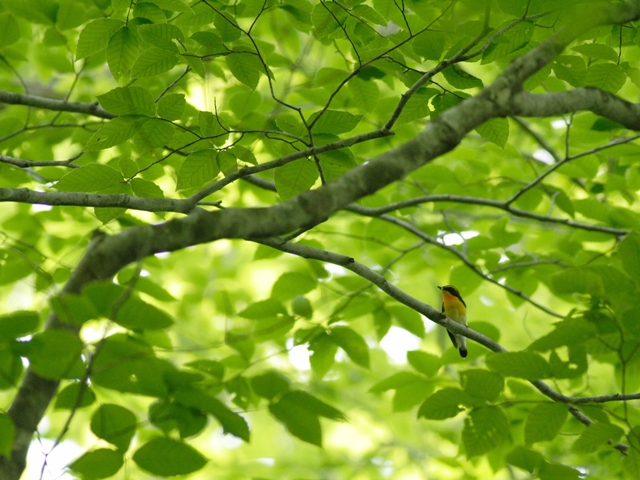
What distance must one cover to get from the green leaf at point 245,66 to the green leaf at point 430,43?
73 centimetres

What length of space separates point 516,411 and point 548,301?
6.82m

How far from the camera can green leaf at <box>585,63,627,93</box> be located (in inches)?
108

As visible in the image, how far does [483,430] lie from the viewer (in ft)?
8.48

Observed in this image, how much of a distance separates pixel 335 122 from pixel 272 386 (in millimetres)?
1212

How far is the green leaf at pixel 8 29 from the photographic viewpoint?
11.7ft

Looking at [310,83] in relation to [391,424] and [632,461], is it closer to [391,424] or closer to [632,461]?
[632,461]

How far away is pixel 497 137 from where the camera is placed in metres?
2.72

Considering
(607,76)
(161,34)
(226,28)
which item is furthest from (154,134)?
(607,76)

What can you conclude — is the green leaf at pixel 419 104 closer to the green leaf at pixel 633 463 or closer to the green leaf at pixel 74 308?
the green leaf at pixel 633 463

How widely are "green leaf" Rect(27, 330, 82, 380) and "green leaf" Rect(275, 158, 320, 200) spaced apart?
1.32 metres

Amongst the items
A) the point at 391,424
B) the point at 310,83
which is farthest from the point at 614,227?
the point at 391,424

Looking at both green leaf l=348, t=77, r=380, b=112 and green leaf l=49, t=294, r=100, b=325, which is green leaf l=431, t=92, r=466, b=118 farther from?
green leaf l=49, t=294, r=100, b=325

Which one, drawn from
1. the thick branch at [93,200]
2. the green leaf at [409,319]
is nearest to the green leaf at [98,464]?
the thick branch at [93,200]

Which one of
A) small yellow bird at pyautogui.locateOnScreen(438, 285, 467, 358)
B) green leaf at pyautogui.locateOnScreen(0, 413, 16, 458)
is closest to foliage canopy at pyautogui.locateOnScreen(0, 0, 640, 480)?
green leaf at pyautogui.locateOnScreen(0, 413, 16, 458)
